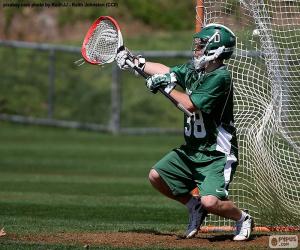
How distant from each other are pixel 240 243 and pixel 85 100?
15221mm

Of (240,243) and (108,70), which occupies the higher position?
(108,70)

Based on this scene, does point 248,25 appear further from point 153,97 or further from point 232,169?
point 153,97

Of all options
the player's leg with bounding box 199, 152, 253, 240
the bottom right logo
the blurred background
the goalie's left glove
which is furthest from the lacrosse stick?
the blurred background

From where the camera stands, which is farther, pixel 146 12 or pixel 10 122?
pixel 146 12

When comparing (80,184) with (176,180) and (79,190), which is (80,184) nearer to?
(79,190)

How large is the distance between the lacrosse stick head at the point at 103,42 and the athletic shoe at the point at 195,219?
1533mm

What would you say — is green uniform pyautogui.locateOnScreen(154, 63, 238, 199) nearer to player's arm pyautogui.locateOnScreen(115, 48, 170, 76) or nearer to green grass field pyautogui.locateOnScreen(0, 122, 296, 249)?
player's arm pyautogui.locateOnScreen(115, 48, 170, 76)

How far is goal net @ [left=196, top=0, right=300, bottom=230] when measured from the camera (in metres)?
8.70

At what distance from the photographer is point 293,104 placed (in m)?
9.27

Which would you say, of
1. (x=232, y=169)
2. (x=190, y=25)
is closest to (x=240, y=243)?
(x=232, y=169)

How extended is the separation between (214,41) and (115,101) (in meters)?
14.4

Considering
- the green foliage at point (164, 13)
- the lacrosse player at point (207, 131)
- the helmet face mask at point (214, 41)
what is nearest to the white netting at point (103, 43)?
the lacrosse player at point (207, 131)

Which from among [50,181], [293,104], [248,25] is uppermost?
[248,25]

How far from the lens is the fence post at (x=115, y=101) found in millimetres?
21953
